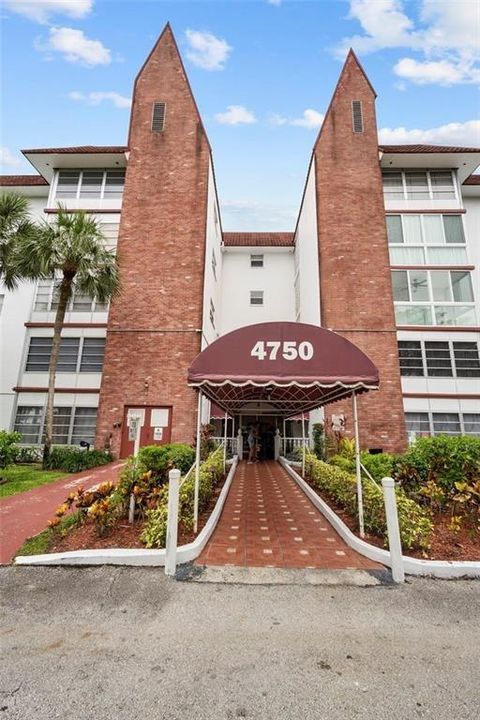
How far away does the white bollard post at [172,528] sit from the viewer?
15.5 feet

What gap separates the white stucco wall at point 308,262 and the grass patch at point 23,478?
14.1 m

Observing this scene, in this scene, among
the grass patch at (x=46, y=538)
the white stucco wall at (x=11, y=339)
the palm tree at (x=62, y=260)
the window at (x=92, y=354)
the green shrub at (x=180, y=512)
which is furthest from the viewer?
the window at (x=92, y=354)

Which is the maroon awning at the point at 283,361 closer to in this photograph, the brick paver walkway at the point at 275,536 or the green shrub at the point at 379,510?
the green shrub at the point at 379,510

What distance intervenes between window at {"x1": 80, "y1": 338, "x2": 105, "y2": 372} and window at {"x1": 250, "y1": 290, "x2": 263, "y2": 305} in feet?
38.3

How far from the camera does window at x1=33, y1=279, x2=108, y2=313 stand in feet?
59.8

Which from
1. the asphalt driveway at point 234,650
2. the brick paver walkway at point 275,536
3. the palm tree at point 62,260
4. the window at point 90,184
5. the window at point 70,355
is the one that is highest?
the window at point 90,184

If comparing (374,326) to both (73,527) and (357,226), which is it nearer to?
(357,226)

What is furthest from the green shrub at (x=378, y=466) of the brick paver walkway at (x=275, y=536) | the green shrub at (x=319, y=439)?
the green shrub at (x=319, y=439)

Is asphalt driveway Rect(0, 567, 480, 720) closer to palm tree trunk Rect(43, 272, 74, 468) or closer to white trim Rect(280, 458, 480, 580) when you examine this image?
white trim Rect(280, 458, 480, 580)

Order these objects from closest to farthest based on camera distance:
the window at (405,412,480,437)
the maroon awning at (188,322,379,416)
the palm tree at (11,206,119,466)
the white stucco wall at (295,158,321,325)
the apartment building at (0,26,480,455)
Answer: the maroon awning at (188,322,379,416)
the palm tree at (11,206,119,466)
the apartment building at (0,26,480,455)
the window at (405,412,480,437)
the white stucco wall at (295,158,321,325)

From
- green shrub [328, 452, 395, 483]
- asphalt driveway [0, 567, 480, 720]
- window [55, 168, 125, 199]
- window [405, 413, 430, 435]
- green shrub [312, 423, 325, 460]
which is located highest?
window [55, 168, 125, 199]

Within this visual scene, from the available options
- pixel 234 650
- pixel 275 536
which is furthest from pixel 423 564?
pixel 234 650

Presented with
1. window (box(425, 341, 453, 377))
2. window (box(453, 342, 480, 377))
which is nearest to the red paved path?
window (box(425, 341, 453, 377))

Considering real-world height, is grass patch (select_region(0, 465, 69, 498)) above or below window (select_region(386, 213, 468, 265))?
below
